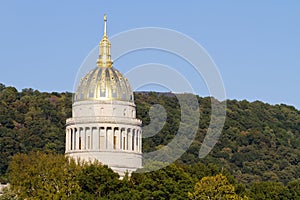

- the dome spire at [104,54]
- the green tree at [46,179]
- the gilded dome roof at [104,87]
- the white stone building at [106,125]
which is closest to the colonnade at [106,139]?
the white stone building at [106,125]

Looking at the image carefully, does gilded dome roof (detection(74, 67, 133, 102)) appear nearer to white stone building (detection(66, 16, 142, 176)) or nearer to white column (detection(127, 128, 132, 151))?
white stone building (detection(66, 16, 142, 176))

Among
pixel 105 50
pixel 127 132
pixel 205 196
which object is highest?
pixel 105 50

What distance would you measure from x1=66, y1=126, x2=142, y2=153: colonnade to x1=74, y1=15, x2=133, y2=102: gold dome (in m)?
3.82

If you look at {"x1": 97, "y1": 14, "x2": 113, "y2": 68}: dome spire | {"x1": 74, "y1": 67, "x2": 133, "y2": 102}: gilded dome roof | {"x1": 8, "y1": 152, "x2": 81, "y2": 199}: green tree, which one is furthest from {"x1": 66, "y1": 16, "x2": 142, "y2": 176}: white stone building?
{"x1": 8, "y1": 152, "x2": 81, "y2": 199}: green tree

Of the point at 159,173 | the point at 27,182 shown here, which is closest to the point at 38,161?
the point at 27,182

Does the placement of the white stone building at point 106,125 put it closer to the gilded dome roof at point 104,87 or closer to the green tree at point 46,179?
the gilded dome roof at point 104,87

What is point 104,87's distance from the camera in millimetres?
154375

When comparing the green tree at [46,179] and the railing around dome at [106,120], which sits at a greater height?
the railing around dome at [106,120]

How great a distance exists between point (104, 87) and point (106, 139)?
6.57 m

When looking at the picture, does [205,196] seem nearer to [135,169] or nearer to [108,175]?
[108,175]

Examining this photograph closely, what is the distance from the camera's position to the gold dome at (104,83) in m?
154

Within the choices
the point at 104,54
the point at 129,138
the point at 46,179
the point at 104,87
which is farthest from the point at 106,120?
the point at 46,179

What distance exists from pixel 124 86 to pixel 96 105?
15.8 feet

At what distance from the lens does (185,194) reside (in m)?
130
